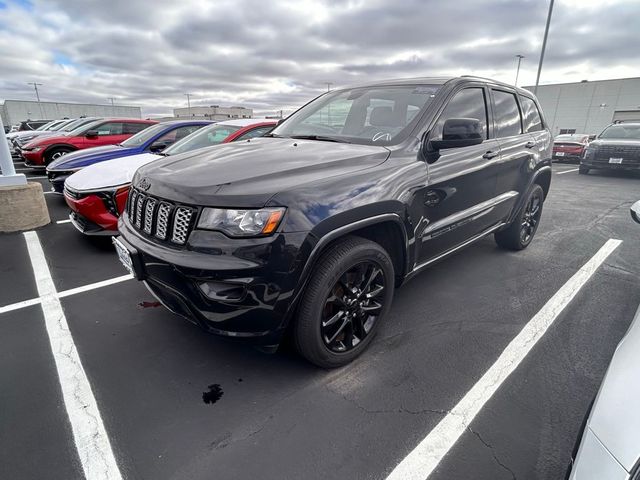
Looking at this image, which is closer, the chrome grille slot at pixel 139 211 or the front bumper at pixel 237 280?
the front bumper at pixel 237 280

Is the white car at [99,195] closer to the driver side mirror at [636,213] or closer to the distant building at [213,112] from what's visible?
the driver side mirror at [636,213]

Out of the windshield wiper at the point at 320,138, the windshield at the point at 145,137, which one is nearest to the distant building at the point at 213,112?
the windshield at the point at 145,137

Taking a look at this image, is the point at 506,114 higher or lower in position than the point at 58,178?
higher

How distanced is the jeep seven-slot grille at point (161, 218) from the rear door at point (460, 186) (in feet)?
5.29

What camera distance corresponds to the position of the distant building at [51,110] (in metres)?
42.6

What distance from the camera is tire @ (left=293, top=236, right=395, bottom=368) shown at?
2.11 meters

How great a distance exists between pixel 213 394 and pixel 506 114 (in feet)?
12.5

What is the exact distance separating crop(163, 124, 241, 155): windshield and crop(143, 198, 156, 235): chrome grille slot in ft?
10.5

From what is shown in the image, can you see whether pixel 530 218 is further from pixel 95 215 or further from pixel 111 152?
pixel 111 152

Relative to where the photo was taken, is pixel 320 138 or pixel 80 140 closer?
pixel 320 138

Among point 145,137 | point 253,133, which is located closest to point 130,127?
point 145,137

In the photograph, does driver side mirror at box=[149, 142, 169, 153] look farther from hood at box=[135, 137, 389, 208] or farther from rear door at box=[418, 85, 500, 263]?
rear door at box=[418, 85, 500, 263]

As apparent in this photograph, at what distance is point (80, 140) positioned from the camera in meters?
10.0

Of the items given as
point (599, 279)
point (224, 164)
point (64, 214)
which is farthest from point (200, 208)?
point (64, 214)
